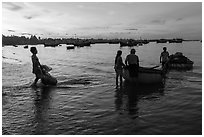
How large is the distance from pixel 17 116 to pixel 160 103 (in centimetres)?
585

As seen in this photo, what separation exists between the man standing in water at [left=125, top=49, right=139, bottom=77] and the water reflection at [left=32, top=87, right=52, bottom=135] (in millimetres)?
4728

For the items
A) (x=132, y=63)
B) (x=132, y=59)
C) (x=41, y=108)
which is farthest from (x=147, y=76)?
(x=41, y=108)

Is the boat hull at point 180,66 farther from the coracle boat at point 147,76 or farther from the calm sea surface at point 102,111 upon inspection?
the calm sea surface at point 102,111

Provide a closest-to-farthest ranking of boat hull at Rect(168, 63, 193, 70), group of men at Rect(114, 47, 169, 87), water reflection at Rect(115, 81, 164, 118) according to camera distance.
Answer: water reflection at Rect(115, 81, 164, 118) → group of men at Rect(114, 47, 169, 87) → boat hull at Rect(168, 63, 193, 70)

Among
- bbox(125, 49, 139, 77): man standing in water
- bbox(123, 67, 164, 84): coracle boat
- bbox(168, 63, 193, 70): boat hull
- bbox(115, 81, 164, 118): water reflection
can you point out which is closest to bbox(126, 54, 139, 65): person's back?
bbox(125, 49, 139, 77): man standing in water

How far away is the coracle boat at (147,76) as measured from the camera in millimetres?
14141

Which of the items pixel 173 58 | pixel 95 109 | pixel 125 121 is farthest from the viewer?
pixel 173 58

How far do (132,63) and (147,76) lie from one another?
4.67 feet

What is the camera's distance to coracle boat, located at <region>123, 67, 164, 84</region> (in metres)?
14.1

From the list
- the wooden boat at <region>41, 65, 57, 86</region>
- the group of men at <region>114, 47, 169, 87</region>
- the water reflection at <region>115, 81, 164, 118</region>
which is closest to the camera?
the water reflection at <region>115, 81, 164, 118</region>

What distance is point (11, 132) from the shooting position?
687 centimetres

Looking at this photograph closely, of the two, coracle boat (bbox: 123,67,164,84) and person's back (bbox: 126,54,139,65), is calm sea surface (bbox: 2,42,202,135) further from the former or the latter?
person's back (bbox: 126,54,139,65)

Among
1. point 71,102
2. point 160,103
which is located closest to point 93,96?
point 71,102

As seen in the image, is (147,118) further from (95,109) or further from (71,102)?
(71,102)
